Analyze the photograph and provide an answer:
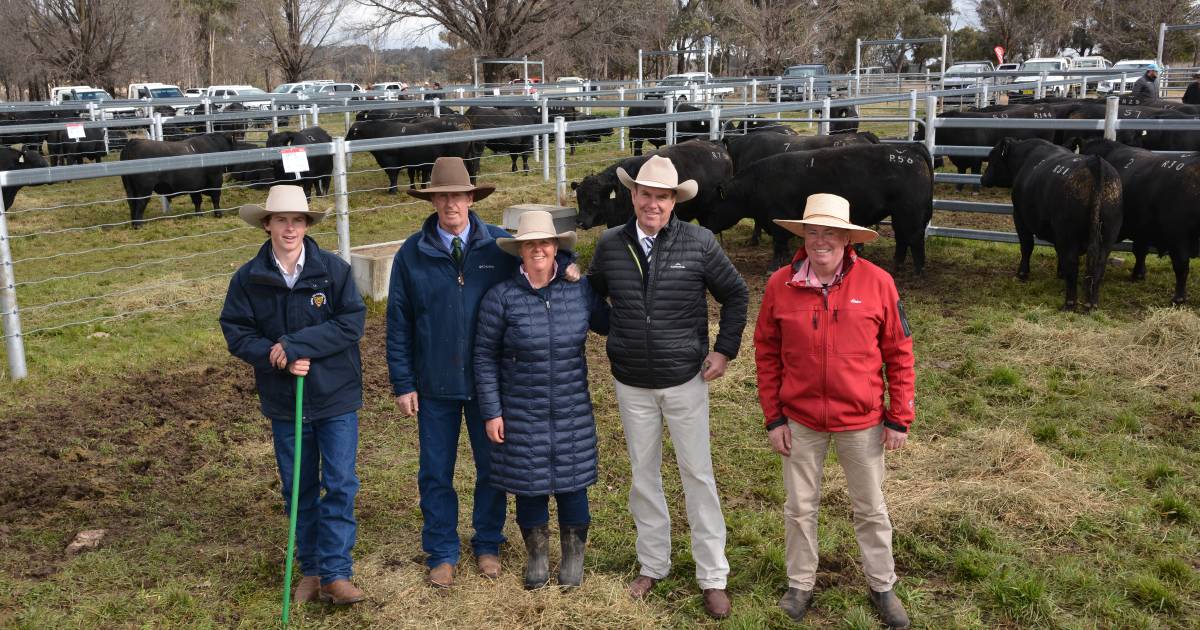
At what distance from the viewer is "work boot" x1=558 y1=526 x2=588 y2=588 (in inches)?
166

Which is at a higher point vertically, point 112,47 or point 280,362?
point 112,47

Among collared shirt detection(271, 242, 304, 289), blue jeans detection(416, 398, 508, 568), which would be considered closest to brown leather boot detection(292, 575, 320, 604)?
blue jeans detection(416, 398, 508, 568)

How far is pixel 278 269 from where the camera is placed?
4.05 meters

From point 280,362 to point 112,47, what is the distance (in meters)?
38.2

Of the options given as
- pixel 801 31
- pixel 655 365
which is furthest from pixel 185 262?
pixel 801 31

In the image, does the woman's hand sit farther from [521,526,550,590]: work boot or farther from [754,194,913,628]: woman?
[754,194,913,628]: woman

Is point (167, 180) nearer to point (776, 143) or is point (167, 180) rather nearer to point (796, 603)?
point (776, 143)

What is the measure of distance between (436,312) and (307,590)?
1.30 m

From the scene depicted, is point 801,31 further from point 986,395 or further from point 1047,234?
point 986,395

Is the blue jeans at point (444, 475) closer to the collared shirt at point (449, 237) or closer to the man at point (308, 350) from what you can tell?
the man at point (308, 350)

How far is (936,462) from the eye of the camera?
5453mm

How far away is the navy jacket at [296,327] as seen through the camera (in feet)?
13.1

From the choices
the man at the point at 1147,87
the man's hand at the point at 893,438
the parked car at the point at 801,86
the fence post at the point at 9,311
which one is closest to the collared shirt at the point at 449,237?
the man's hand at the point at 893,438

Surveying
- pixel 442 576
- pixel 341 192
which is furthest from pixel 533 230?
pixel 341 192
